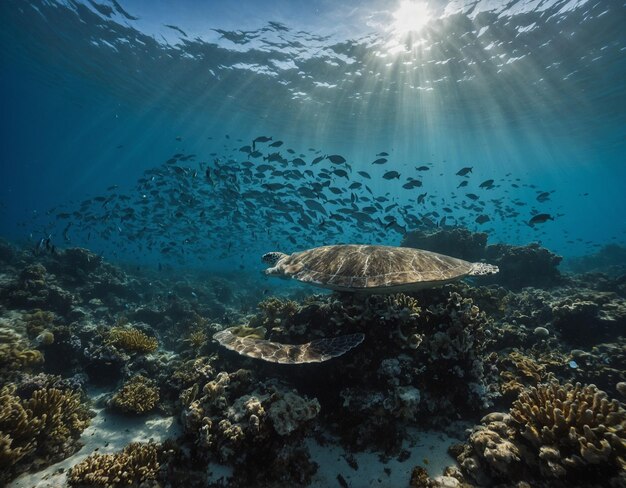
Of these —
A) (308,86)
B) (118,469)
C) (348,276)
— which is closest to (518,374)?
(348,276)

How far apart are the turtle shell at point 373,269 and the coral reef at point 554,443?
2.54 meters

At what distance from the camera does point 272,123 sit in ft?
131

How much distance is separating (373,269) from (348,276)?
55 cm

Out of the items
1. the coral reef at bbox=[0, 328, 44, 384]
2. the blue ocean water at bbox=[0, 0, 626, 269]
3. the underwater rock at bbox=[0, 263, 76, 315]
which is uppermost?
the blue ocean water at bbox=[0, 0, 626, 269]

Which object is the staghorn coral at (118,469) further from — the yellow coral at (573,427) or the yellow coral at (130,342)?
the yellow coral at (573,427)

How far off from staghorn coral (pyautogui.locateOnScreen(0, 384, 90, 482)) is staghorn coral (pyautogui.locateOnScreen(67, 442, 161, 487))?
2.78ft

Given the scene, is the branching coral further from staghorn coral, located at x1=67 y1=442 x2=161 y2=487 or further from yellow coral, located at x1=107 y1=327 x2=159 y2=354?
yellow coral, located at x1=107 y1=327 x2=159 y2=354

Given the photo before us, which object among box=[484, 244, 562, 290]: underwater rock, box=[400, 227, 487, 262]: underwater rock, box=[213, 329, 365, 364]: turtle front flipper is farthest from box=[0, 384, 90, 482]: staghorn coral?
box=[400, 227, 487, 262]: underwater rock

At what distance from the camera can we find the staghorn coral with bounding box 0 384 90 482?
4.67 m

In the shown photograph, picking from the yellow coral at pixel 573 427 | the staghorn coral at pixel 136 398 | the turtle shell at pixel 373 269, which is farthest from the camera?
the staghorn coral at pixel 136 398

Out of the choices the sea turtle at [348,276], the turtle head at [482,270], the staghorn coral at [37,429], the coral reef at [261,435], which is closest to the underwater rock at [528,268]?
the turtle head at [482,270]

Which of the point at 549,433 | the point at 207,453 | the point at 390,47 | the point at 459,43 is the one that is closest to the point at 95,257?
the point at 207,453

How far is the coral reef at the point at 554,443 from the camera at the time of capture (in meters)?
Result: 3.55

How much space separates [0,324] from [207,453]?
32.2 ft
